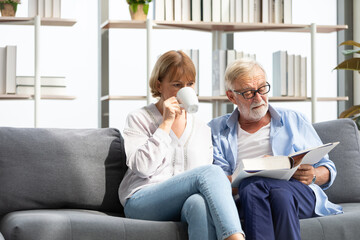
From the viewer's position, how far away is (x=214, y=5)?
388 centimetres

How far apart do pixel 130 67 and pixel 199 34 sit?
63 centimetres

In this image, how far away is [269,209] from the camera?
82.4 inches

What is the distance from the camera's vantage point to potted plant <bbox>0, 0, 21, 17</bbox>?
3.70 meters

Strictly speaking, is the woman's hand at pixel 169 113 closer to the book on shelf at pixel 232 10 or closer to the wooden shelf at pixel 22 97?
the wooden shelf at pixel 22 97

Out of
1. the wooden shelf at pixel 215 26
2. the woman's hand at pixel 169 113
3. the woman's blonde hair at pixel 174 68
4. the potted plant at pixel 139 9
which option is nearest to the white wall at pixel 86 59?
the wooden shelf at pixel 215 26

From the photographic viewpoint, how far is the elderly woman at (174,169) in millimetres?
1985

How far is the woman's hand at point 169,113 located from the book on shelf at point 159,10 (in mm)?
1575

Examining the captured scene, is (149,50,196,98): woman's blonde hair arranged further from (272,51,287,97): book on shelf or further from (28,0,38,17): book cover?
(272,51,287,97): book on shelf

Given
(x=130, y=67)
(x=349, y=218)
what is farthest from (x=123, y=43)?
(x=349, y=218)

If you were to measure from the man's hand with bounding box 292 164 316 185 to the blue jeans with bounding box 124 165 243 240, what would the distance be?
1.36 feet

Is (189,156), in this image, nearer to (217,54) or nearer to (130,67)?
(217,54)

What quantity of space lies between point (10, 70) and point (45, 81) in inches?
9.1

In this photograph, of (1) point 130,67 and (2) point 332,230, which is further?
(1) point 130,67

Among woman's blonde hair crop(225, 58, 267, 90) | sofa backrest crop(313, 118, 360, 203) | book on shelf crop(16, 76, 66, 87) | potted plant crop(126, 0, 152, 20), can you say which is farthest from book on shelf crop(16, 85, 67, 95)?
sofa backrest crop(313, 118, 360, 203)
